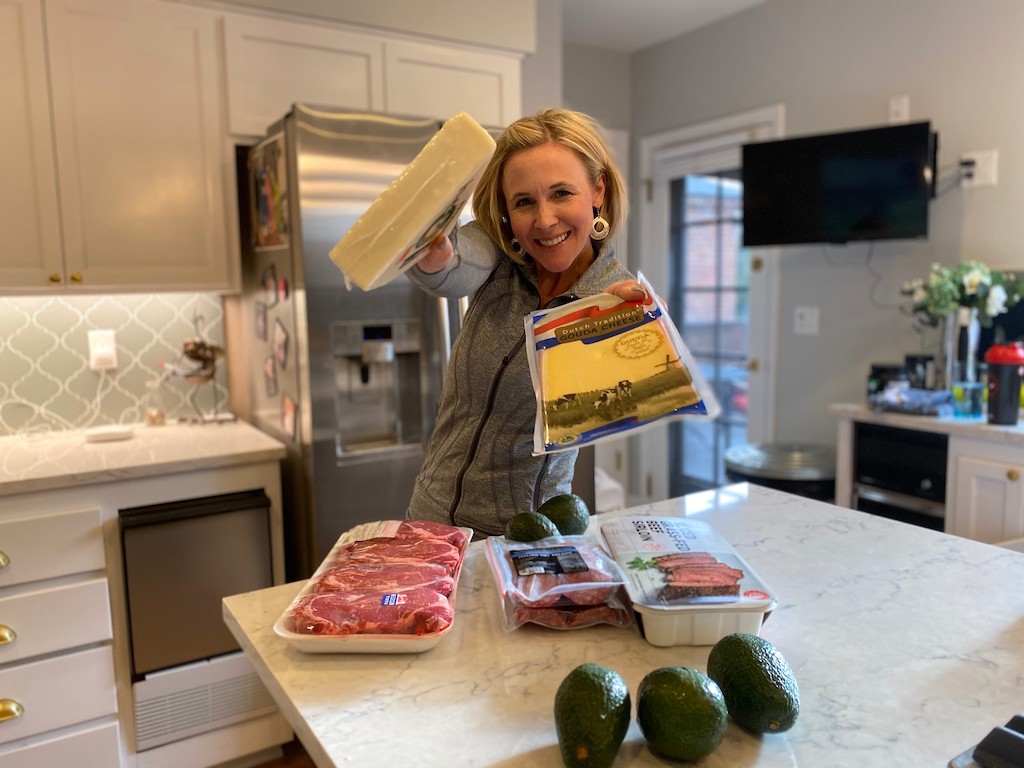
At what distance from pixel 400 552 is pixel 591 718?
17.4 inches

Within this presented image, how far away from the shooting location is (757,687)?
718 millimetres

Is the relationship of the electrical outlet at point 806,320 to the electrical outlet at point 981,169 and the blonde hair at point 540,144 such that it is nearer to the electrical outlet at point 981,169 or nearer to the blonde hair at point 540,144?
the electrical outlet at point 981,169

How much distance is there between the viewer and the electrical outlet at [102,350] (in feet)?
8.02

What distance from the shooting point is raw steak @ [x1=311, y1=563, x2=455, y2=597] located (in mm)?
947

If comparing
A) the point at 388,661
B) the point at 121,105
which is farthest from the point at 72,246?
the point at 388,661

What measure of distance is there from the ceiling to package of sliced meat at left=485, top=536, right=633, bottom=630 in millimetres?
3099

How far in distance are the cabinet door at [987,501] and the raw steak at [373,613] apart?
2019 mm

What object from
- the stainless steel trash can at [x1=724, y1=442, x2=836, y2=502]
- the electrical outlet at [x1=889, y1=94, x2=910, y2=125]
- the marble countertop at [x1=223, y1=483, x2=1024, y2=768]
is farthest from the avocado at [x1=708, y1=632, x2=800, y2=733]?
the electrical outlet at [x1=889, y1=94, x2=910, y2=125]

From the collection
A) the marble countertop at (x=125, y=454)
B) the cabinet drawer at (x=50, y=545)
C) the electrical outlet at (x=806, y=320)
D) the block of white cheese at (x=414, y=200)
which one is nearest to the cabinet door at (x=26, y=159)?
the marble countertop at (x=125, y=454)

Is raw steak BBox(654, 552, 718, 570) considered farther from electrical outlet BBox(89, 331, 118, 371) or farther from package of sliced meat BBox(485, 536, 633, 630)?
electrical outlet BBox(89, 331, 118, 371)

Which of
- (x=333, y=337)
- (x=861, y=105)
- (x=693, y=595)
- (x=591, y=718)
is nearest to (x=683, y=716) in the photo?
(x=591, y=718)

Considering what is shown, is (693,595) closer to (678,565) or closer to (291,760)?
(678,565)

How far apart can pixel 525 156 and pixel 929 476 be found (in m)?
1.99

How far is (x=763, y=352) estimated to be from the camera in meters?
3.66
